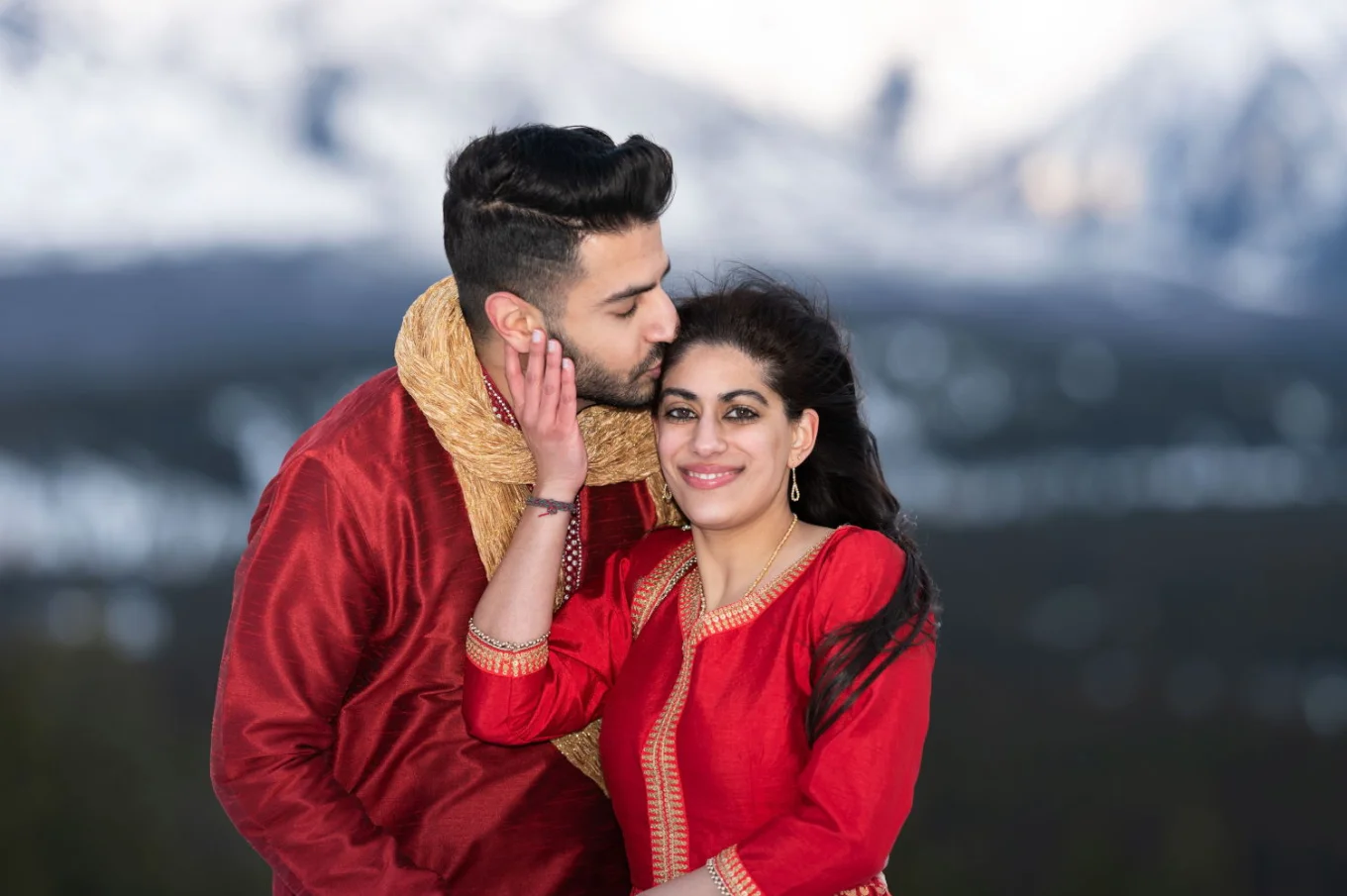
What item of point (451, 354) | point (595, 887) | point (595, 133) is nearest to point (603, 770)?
point (595, 887)

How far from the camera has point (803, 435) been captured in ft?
5.79

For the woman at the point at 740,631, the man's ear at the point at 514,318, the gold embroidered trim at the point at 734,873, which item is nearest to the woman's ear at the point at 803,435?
the woman at the point at 740,631

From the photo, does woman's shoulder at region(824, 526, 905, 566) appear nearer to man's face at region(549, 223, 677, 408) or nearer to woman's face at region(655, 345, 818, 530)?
woman's face at region(655, 345, 818, 530)

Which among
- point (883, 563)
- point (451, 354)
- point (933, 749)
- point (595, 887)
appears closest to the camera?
point (883, 563)

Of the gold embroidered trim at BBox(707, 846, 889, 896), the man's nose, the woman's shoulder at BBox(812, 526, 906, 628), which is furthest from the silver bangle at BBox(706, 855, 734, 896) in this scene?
the man's nose

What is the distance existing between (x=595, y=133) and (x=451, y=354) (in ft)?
1.08

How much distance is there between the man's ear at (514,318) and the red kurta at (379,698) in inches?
7.0

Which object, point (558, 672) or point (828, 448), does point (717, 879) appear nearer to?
point (558, 672)

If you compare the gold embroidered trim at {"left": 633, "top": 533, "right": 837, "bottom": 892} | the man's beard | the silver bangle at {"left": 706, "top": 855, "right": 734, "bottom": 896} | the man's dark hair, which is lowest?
the silver bangle at {"left": 706, "top": 855, "right": 734, "bottom": 896}

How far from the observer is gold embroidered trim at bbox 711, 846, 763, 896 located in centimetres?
153

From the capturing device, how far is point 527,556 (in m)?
1.72

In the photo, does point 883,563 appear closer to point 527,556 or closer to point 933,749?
point 527,556

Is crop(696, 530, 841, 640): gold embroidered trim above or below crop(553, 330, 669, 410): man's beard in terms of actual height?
below

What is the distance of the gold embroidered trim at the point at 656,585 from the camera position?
183 cm
